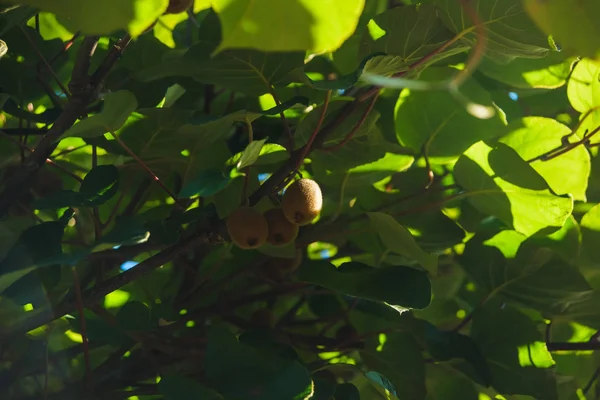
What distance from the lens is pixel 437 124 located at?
0.88 meters

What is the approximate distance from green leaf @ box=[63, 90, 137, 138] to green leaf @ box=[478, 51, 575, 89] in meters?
0.43

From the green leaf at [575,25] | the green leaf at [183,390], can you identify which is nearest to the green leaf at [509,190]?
the green leaf at [183,390]

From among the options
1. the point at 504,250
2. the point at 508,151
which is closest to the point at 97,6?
the point at 508,151

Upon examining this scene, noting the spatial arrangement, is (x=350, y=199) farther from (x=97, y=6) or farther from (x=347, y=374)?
(x=97, y=6)

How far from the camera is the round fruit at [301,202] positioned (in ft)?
2.40

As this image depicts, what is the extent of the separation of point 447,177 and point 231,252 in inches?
11.9

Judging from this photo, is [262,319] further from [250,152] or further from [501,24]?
[501,24]

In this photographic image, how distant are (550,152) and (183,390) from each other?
1.68 feet

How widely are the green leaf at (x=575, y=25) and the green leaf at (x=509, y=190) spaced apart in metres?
0.54

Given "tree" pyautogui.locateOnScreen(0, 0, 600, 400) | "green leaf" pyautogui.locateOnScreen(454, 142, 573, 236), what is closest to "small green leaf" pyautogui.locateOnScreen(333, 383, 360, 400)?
"tree" pyautogui.locateOnScreen(0, 0, 600, 400)

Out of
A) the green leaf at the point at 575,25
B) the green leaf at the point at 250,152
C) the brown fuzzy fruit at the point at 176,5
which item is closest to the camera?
the green leaf at the point at 575,25

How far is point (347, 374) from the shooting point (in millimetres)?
856

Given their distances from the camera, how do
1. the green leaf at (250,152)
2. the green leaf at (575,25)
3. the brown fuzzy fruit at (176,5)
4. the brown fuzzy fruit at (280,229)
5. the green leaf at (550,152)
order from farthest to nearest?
the green leaf at (550,152)
the brown fuzzy fruit at (280,229)
the green leaf at (250,152)
the brown fuzzy fruit at (176,5)
the green leaf at (575,25)

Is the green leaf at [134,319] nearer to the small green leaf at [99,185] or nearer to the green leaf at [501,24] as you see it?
the small green leaf at [99,185]
